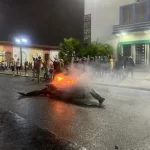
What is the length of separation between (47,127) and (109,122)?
4.91ft

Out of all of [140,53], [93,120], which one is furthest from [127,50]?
[93,120]

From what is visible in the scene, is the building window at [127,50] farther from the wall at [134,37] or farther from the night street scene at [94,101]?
the wall at [134,37]

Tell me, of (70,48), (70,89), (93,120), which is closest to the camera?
A: (93,120)

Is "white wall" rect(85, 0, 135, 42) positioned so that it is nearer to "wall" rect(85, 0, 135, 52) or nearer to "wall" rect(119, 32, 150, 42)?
"wall" rect(85, 0, 135, 52)

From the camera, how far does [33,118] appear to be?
6215mm

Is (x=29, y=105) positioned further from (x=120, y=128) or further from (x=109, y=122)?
(x=120, y=128)

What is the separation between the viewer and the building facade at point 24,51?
37.5 metres

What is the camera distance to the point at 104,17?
2542cm

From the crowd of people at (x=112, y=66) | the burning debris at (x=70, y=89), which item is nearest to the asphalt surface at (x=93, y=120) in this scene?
the burning debris at (x=70, y=89)

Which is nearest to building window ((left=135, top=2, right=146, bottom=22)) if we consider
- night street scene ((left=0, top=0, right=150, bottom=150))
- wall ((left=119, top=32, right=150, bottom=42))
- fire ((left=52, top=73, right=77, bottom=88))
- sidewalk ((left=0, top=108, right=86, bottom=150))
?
night street scene ((left=0, top=0, right=150, bottom=150))

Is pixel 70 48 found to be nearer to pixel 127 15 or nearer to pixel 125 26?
pixel 127 15

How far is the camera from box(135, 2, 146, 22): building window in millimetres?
21561

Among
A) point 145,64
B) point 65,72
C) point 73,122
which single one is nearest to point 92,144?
point 73,122

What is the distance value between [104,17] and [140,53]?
622cm
